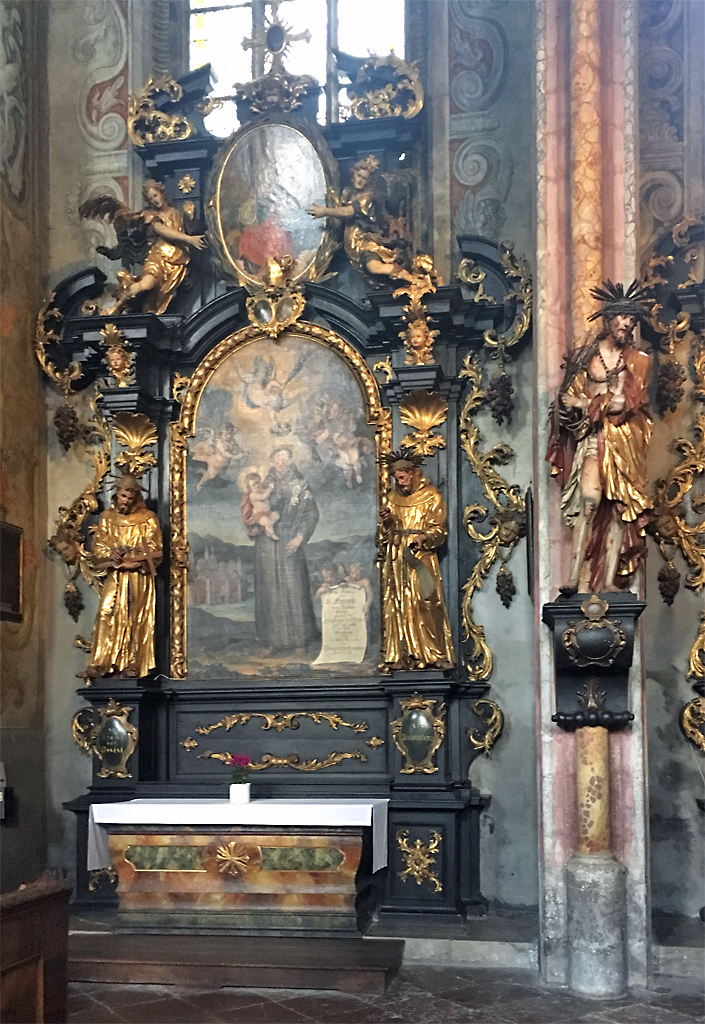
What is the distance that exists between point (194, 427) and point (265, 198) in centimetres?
193

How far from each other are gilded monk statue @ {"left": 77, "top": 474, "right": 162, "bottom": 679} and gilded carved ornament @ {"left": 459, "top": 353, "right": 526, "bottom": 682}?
7.85 feet

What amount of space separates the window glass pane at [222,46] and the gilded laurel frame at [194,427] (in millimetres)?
2040

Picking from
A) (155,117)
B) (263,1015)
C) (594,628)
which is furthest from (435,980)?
(155,117)

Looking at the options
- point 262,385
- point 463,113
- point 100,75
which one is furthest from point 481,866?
point 100,75

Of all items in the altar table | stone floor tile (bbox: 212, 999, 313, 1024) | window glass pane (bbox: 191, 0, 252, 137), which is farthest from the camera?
window glass pane (bbox: 191, 0, 252, 137)

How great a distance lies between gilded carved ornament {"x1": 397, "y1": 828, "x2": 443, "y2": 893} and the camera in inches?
342

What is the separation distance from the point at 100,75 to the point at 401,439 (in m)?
4.23

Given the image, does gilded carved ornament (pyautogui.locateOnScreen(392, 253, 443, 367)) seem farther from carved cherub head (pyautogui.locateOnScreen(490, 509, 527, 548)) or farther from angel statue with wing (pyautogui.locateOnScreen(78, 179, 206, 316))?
angel statue with wing (pyautogui.locateOnScreen(78, 179, 206, 316))

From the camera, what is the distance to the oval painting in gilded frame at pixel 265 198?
1005 cm

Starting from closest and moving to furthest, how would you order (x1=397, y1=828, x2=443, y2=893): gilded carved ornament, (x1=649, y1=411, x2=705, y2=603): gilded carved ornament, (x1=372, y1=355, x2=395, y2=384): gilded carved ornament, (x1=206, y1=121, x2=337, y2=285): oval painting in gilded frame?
(x1=397, y1=828, x2=443, y2=893): gilded carved ornament, (x1=649, y1=411, x2=705, y2=603): gilded carved ornament, (x1=372, y1=355, x2=395, y2=384): gilded carved ornament, (x1=206, y1=121, x2=337, y2=285): oval painting in gilded frame

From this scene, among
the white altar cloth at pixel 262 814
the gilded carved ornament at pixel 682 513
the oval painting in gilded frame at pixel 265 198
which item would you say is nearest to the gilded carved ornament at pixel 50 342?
the oval painting in gilded frame at pixel 265 198

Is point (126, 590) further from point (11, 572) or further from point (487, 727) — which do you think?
point (487, 727)

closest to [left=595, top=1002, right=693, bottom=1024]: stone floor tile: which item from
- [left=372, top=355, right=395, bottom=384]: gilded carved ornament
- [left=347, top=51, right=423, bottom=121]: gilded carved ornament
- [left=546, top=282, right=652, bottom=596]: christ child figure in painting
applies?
[left=546, top=282, right=652, bottom=596]: christ child figure in painting

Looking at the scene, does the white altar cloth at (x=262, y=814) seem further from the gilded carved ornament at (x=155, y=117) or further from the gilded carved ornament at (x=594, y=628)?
the gilded carved ornament at (x=155, y=117)
